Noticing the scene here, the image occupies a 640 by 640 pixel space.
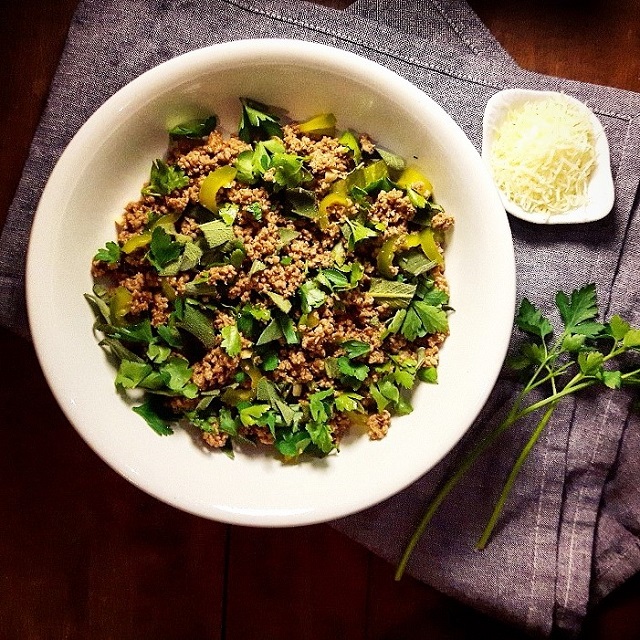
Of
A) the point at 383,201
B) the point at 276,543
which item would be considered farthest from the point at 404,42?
the point at 276,543

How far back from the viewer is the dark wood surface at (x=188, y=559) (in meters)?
1.43

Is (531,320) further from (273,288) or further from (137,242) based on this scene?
(137,242)

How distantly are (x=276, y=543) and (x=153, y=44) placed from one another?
0.96 m

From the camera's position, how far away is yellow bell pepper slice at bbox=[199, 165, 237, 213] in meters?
1.13

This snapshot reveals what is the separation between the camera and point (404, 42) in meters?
1.35

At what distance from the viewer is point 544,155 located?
1.30 metres

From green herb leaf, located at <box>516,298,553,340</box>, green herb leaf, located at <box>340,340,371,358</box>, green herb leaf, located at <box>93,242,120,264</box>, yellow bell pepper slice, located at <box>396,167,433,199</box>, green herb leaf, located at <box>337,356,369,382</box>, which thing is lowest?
green herb leaf, located at <box>516,298,553,340</box>

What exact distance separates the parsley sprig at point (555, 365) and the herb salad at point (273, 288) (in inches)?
8.5

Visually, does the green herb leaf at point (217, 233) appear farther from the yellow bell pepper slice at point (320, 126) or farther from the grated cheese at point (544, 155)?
the grated cheese at point (544, 155)

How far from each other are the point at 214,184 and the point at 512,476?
748 millimetres

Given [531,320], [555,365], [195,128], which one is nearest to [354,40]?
[195,128]

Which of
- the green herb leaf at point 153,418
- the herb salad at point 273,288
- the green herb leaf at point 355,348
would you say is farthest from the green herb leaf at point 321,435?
the green herb leaf at point 153,418

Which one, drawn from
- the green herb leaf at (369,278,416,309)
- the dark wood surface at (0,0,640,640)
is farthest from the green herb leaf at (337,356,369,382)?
the dark wood surface at (0,0,640,640)

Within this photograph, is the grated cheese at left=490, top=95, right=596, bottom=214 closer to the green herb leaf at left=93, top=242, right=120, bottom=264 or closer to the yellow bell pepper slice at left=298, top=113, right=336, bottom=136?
the yellow bell pepper slice at left=298, top=113, right=336, bottom=136
